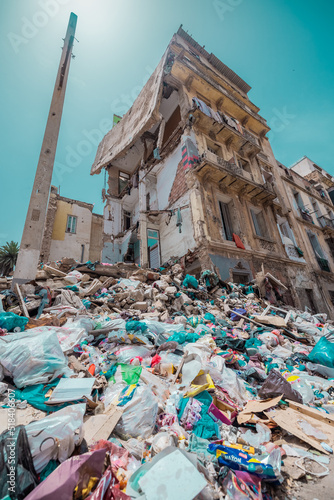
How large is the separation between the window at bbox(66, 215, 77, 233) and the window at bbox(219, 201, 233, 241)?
1162 centimetres

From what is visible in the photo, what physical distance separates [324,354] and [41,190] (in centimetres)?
621

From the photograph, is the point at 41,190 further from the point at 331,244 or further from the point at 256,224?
the point at 331,244

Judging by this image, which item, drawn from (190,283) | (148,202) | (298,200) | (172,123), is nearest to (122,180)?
(148,202)

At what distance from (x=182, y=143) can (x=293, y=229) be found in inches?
368

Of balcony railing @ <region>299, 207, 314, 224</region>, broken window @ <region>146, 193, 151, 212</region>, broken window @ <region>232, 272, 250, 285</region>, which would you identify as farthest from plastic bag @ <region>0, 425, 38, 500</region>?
balcony railing @ <region>299, 207, 314, 224</region>

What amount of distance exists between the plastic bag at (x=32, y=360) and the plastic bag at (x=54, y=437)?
0.67 meters

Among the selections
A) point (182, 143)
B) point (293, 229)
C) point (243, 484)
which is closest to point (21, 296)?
point (243, 484)

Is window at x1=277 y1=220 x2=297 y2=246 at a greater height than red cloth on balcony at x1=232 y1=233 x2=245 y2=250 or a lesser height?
greater

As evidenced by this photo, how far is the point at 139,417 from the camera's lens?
1.67m

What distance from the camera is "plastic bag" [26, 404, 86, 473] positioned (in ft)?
3.68

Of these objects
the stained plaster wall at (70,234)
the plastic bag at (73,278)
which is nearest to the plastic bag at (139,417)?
the plastic bag at (73,278)

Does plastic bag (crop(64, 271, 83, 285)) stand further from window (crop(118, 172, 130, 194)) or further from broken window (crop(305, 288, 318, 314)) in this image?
broken window (crop(305, 288, 318, 314))

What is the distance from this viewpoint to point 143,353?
→ 2.87 metres

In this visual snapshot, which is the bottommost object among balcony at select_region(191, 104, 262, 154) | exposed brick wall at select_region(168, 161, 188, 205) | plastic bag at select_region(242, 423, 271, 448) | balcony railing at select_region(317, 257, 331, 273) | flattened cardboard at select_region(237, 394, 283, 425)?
plastic bag at select_region(242, 423, 271, 448)
